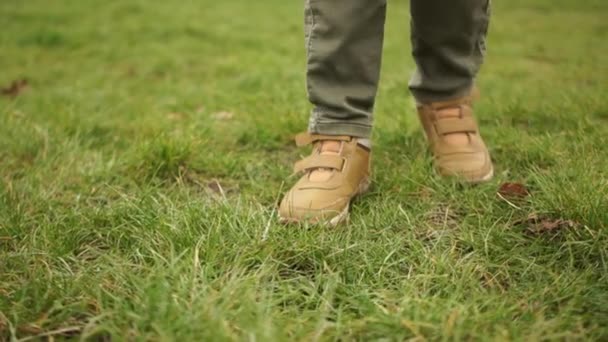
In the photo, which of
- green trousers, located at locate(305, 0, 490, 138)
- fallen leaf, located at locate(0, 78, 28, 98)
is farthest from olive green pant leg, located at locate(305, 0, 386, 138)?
fallen leaf, located at locate(0, 78, 28, 98)

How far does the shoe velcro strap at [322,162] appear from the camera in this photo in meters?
1.51

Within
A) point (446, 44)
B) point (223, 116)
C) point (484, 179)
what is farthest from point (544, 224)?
point (223, 116)

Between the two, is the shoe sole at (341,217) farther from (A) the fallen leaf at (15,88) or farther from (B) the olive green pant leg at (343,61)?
(A) the fallen leaf at (15,88)

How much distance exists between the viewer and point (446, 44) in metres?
1.71

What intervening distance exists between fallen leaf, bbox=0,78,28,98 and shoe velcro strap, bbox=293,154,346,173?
237cm

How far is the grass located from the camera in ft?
3.06

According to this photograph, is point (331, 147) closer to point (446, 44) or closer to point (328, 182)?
point (328, 182)

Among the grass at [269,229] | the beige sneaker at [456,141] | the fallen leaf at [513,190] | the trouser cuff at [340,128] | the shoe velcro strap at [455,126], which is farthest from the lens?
the shoe velcro strap at [455,126]

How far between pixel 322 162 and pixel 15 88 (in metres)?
2.61

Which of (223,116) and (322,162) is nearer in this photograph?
(322,162)

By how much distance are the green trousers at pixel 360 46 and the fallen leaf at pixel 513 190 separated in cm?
44

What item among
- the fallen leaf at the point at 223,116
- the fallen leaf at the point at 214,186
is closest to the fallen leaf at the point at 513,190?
the fallen leaf at the point at 214,186

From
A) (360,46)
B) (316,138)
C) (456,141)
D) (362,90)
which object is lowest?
(456,141)

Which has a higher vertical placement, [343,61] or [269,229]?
[343,61]
